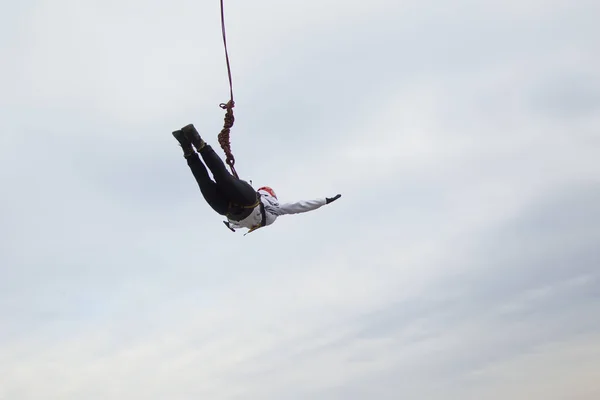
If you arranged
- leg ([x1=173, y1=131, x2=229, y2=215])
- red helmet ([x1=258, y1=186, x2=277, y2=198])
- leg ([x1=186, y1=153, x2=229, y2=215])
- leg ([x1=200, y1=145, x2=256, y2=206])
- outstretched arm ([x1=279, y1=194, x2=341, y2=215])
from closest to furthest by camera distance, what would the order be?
leg ([x1=173, y1=131, x2=229, y2=215]), leg ([x1=200, y1=145, x2=256, y2=206]), leg ([x1=186, y1=153, x2=229, y2=215]), outstretched arm ([x1=279, y1=194, x2=341, y2=215]), red helmet ([x1=258, y1=186, x2=277, y2=198])

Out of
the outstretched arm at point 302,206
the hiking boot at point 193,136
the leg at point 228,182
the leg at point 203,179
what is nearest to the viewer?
the hiking boot at point 193,136

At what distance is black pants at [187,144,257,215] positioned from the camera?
11625 mm

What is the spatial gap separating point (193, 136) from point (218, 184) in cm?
102

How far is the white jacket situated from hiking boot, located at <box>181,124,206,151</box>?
1.73m

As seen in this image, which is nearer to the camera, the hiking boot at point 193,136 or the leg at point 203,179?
the hiking boot at point 193,136

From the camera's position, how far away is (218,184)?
11906 mm

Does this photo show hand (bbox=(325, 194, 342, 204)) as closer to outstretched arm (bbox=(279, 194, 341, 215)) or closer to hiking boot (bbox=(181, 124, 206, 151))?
outstretched arm (bbox=(279, 194, 341, 215))

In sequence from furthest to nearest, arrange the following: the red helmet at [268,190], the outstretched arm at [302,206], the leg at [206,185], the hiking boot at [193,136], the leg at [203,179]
A: the red helmet at [268,190], the outstretched arm at [302,206], the leg at [206,185], the leg at [203,179], the hiking boot at [193,136]

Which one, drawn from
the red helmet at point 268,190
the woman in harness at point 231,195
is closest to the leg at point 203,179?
the woman in harness at point 231,195

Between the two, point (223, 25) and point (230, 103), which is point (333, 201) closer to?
point (230, 103)

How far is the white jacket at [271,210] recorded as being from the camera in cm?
1264

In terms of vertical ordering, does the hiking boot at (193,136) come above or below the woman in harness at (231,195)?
above

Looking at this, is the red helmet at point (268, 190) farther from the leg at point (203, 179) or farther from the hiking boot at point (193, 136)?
the hiking boot at point (193, 136)

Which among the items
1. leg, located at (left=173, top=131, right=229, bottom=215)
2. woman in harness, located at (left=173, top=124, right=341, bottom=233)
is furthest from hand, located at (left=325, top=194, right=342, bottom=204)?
leg, located at (left=173, top=131, right=229, bottom=215)
